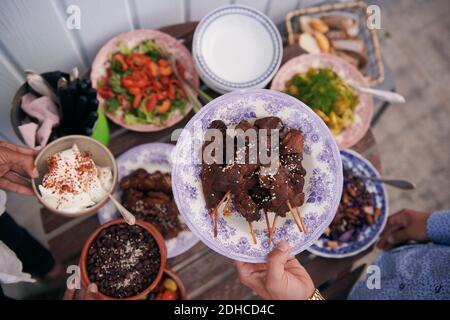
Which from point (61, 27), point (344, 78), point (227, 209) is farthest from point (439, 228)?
point (61, 27)

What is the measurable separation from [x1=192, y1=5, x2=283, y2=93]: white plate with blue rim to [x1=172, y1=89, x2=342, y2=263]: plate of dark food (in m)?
0.39

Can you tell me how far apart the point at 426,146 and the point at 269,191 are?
7.29ft

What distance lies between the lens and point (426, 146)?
3.04 meters

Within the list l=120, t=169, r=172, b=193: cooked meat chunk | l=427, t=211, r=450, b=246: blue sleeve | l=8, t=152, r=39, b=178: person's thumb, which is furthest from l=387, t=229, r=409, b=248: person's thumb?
l=8, t=152, r=39, b=178: person's thumb

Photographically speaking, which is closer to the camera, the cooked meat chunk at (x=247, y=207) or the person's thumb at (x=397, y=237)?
the cooked meat chunk at (x=247, y=207)

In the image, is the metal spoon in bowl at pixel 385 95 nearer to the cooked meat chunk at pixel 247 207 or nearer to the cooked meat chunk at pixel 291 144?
the cooked meat chunk at pixel 291 144

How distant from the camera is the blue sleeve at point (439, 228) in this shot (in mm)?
1728

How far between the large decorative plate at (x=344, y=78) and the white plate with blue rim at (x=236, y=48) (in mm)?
130

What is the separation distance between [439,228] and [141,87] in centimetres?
139

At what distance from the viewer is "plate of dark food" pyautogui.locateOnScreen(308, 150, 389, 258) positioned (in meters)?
1.80

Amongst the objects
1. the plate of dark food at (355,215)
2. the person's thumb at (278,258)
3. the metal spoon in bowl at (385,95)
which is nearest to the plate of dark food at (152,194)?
the person's thumb at (278,258)
